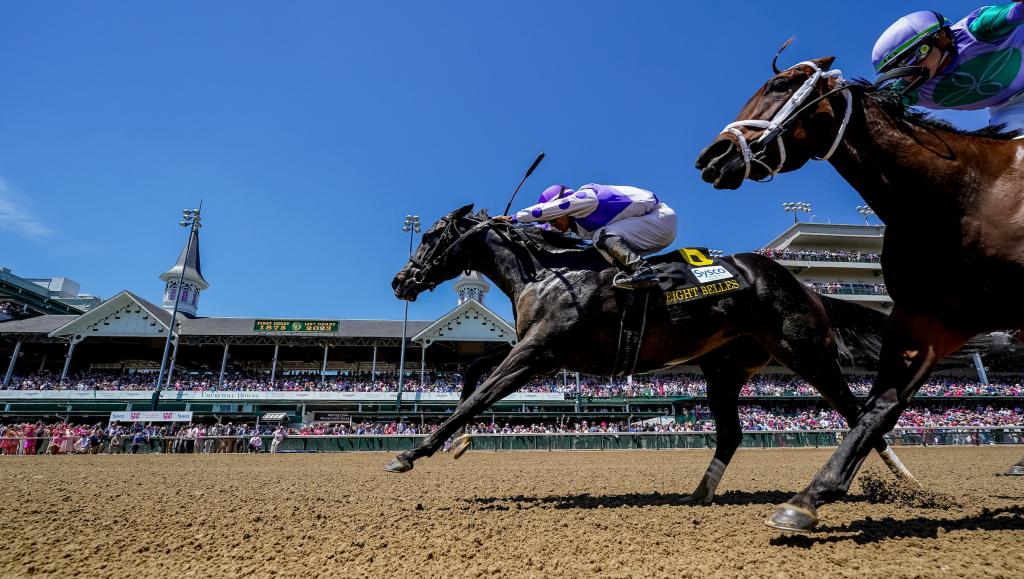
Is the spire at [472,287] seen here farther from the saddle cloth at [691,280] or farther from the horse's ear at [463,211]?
the saddle cloth at [691,280]

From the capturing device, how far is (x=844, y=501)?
13.7 ft

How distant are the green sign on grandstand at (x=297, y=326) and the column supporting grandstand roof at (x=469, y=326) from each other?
19.9 feet

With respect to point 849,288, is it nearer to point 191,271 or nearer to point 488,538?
point 488,538

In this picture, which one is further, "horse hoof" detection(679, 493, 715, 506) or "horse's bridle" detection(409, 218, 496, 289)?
"horse's bridle" detection(409, 218, 496, 289)

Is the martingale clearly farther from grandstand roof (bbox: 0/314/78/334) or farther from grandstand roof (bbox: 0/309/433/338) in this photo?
grandstand roof (bbox: 0/314/78/334)

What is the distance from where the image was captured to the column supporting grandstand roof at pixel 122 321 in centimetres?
3603

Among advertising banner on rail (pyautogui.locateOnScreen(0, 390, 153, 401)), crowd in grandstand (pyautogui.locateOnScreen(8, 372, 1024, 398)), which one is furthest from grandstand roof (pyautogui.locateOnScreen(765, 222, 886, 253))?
advertising banner on rail (pyautogui.locateOnScreen(0, 390, 153, 401))

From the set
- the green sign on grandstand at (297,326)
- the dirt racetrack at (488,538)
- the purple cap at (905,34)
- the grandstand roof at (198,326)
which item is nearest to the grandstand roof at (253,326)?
the grandstand roof at (198,326)

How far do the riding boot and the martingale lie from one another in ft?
0.35

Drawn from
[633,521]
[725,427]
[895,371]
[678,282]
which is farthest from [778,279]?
[633,521]

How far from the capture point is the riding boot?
14.5ft

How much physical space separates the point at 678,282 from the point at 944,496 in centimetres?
275

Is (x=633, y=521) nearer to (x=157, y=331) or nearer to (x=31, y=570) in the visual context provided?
(x=31, y=570)

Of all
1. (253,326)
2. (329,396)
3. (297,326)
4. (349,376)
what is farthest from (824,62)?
(253,326)
